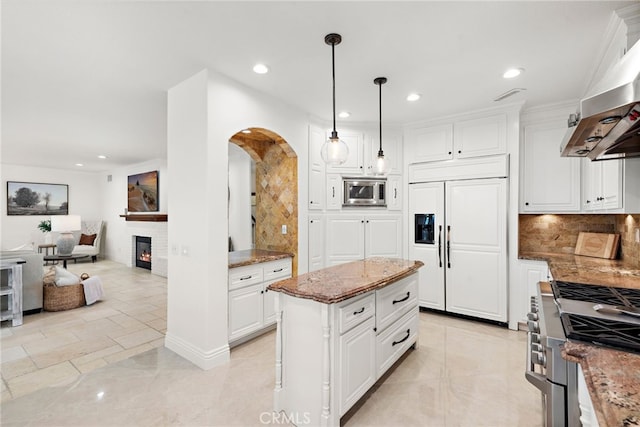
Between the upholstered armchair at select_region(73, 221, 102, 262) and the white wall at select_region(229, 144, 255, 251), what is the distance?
190 inches

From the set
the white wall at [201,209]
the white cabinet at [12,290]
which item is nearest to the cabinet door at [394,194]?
the white wall at [201,209]

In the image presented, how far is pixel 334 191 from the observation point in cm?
419

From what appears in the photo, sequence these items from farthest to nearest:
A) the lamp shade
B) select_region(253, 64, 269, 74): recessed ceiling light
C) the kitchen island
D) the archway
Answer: the lamp shade
the archway
select_region(253, 64, 269, 74): recessed ceiling light
the kitchen island

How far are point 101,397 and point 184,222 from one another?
1.48m

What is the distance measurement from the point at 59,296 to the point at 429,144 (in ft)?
18.5

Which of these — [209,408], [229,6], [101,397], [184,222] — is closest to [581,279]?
[209,408]

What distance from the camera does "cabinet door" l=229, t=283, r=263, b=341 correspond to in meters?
2.96

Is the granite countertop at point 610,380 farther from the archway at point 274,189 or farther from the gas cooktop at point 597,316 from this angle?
the archway at point 274,189

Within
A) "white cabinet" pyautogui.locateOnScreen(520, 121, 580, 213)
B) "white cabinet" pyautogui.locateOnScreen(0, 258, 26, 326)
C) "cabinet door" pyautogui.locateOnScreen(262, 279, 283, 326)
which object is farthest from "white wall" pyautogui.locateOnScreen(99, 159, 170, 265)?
"white cabinet" pyautogui.locateOnScreen(520, 121, 580, 213)

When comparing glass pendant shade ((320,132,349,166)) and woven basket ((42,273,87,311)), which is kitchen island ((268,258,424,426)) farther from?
woven basket ((42,273,87,311))

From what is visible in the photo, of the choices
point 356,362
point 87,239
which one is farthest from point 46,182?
point 356,362

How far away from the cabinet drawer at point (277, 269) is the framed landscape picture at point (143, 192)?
4721 mm

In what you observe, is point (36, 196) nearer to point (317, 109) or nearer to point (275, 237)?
point (275, 237)

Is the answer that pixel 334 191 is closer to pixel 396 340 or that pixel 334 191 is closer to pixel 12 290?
pixel 396 340
